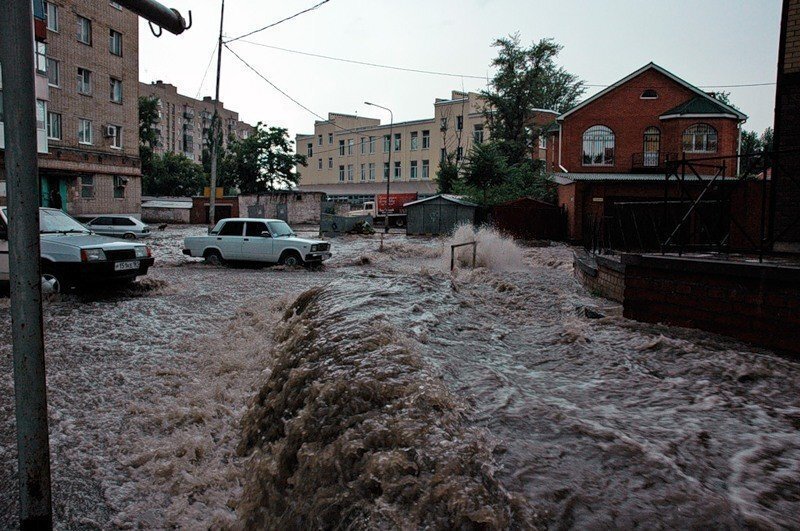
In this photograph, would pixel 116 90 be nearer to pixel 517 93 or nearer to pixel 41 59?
pixel 41 59

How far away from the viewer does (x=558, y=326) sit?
672cm

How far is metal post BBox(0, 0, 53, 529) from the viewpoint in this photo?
7.66 ft

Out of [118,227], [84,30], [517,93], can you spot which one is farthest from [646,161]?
[84,30]

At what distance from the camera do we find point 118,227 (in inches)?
987

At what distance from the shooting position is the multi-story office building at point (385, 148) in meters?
59.7

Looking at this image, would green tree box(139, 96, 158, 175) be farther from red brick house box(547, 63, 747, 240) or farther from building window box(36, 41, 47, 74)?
red brick house box(547, 63, 747, 240)

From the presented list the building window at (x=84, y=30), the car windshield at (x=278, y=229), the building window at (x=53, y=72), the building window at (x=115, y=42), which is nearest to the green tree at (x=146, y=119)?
the building window at (x=115, y=42)

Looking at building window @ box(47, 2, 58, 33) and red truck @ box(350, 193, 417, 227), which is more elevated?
building window @ box(47, 2, 58, 33)

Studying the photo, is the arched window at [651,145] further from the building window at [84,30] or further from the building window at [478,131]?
the building window at [84,30]

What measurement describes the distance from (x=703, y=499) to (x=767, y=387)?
87.3 inches

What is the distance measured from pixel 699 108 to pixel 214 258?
88.7 ft

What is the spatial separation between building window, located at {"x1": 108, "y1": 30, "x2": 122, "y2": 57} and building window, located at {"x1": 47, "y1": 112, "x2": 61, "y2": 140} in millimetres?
5433

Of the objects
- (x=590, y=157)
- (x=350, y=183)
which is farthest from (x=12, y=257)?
(x=350, y=183)

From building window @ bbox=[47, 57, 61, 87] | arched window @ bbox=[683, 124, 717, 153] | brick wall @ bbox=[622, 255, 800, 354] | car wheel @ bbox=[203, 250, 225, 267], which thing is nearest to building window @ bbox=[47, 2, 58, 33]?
building window @ bbox=[47, 57, 61, 87]
